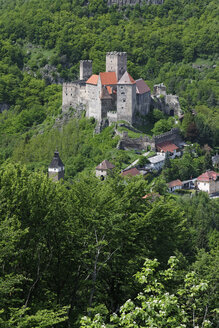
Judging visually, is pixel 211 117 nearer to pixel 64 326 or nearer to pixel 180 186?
pixel 180 186

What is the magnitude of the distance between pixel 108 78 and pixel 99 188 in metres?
46.2

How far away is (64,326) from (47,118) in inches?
2520

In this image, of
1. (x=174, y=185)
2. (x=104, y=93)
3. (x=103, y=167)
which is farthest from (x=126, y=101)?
(x=174, y=185)

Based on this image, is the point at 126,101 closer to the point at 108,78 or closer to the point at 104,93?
the point at 104,93

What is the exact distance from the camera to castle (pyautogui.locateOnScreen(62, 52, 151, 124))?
68688 mm

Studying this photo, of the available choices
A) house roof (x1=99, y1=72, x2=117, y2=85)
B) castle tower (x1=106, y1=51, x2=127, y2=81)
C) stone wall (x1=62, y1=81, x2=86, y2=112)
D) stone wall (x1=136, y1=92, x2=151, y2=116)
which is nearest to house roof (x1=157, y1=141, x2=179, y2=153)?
stone wall (x1=136, y1=92, x2=151, y2=116)

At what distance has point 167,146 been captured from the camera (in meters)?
69.5

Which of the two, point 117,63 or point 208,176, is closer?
point 208,176

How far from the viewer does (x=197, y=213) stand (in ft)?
196

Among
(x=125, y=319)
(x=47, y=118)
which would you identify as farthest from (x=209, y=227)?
(x=125, y=319)

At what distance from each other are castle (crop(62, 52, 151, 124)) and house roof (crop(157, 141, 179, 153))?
4220mm

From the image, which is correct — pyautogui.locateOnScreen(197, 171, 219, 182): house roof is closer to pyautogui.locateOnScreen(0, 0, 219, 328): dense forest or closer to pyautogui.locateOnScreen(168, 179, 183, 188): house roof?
pyautogui.locateOnScreen(0, 0, 219, 328): dense forest

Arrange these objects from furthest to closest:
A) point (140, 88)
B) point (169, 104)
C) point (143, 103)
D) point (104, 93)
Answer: point (169, 104) < point (143, 103) < point (140, 88) < point (104, 93)

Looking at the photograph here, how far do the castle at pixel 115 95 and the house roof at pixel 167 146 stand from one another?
422cm
